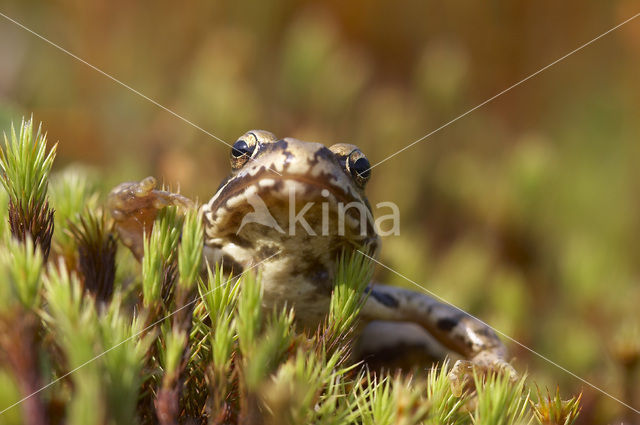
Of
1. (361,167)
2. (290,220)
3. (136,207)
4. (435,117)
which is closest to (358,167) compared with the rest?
(361,167)

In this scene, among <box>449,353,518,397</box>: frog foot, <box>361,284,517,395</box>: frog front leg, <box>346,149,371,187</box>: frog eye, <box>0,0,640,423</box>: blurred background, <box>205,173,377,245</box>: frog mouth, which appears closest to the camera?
<box>449,353,518,397</box>: frog foot

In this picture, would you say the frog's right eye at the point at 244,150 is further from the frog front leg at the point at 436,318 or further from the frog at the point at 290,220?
the frog front leg at the point at 436,318

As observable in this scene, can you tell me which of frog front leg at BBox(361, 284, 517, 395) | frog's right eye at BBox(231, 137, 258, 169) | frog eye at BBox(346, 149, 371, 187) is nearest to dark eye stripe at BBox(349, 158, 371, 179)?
frog eye at BBox(346, 149, 371, 187)

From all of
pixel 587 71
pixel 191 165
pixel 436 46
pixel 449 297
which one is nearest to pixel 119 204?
pixel 191 165

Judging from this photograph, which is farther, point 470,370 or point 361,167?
point 361,167

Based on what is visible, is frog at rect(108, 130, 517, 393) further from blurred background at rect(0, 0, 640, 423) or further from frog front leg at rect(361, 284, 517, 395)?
blurred background at rect(0, 0, 640, 423)

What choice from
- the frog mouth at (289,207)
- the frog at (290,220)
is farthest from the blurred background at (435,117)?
the frog mouth at (289,207)

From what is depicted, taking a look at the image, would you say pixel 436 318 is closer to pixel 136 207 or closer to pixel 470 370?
pixel 470 370

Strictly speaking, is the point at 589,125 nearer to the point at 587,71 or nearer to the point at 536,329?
the point at 587,71
